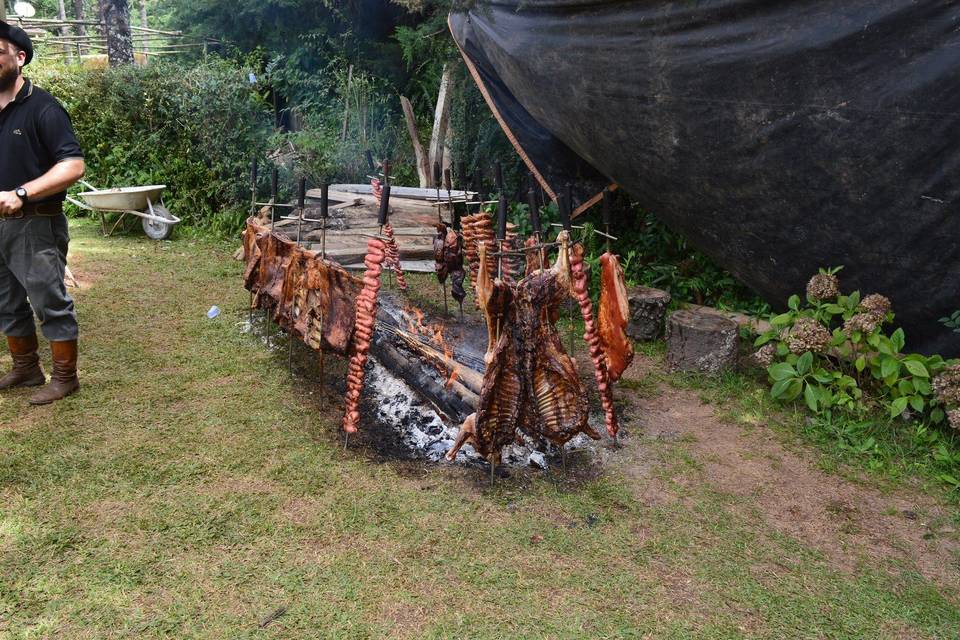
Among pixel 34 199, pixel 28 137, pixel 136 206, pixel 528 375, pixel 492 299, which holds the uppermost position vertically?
pixel 28 137

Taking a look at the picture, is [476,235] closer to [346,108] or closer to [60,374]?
[60,374]

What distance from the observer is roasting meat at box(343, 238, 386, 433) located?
3.91m

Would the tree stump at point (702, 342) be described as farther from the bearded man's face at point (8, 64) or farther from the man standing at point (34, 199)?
the bearded man's face at point (8, 64)

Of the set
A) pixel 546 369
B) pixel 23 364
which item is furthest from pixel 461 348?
pixel 23 364

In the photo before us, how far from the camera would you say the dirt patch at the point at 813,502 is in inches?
132

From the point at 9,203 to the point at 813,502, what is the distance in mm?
5002

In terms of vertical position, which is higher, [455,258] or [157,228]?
[455,258]

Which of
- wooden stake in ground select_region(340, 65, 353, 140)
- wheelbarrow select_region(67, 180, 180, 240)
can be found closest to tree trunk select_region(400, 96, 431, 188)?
wooden stake in ground select_region(340, 65, 353, 140)

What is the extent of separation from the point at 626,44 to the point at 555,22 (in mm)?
854

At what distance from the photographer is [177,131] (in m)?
11.3

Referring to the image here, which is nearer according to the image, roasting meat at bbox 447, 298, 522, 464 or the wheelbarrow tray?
roasting meat at bbox 447, 298, 522, 464

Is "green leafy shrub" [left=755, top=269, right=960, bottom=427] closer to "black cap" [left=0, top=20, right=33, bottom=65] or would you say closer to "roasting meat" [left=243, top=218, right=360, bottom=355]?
"roasting meat" [left=243, top=218, right=360, bottom=355]

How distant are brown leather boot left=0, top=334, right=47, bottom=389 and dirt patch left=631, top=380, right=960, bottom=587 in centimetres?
434

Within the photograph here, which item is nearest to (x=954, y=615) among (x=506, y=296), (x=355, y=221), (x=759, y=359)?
(x=759, y=359)
